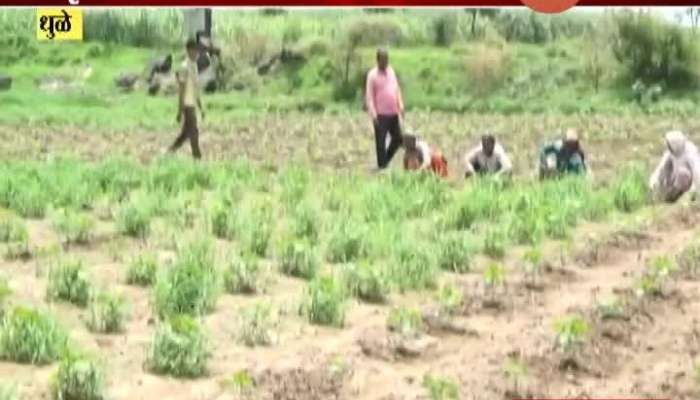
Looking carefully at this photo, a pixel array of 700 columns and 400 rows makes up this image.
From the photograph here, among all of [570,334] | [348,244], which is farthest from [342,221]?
[570,334]

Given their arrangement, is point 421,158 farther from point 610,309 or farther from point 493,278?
point 610,309

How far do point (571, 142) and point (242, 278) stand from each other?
93 centimetres

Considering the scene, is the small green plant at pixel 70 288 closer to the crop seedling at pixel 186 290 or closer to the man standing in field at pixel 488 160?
the crop seedling at pixel 186 290

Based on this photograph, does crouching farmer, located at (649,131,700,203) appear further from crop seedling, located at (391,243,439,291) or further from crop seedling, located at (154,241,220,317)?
crop seedling, located at (154,241,220,317)

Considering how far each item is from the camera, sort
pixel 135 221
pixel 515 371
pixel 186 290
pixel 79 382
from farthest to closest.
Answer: pixel 135 221 → pixel 186 290 → pixel 515 371 → pixel 79 382

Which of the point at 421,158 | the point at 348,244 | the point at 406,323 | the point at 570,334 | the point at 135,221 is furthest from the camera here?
the point at 421,158

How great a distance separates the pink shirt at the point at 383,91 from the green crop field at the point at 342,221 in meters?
0.04

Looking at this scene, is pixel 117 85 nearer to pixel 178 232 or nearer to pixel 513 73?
pixel 178 232

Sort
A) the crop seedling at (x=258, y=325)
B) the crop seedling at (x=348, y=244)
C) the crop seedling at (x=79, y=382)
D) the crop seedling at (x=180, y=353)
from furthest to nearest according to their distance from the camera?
the crop seedling at (x=348, y=244), the crop seedling at (x=258, y=325), the crop seedling at (x=180, y=353), the crop seedling at (x=79, y=382)

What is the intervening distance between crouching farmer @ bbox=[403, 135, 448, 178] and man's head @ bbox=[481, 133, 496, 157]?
4.9 inches

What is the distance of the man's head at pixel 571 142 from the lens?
13.0 ft

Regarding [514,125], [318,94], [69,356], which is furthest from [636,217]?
[69,356]

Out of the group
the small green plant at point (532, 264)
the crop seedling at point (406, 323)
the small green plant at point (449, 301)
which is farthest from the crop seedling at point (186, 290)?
the small green plant at point (532, 264)

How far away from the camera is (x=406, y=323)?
358 cm
